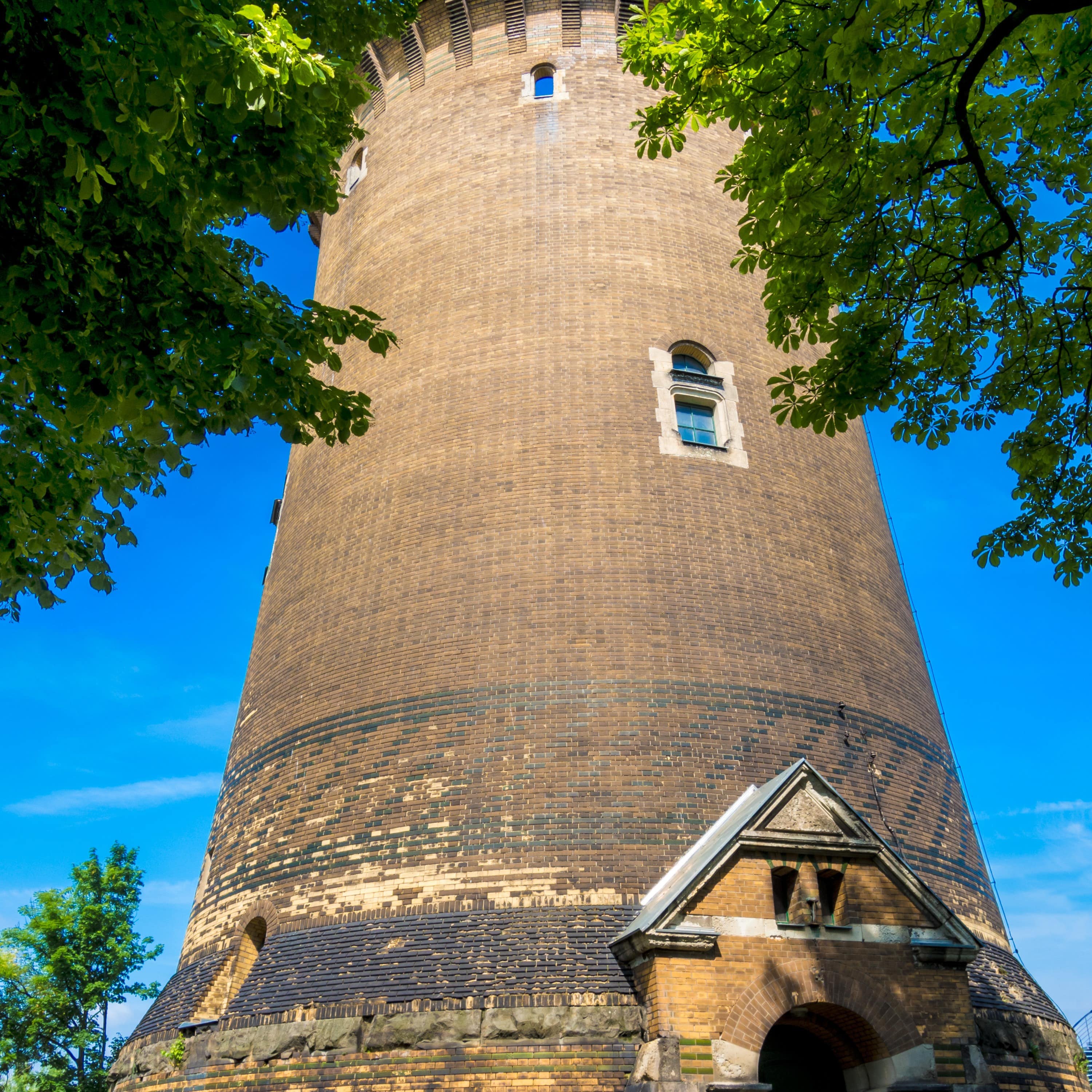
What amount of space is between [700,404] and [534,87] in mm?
7035

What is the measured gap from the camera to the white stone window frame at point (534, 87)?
54.4ft

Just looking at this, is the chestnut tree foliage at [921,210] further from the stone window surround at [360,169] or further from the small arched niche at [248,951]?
the stone window surround at [360,169]

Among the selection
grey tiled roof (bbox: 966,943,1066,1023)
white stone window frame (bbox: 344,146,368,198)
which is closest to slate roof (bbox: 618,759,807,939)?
grey tiled roof (bbox: 966,943,1066,1023)

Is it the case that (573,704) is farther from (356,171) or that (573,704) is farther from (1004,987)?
(356,171)

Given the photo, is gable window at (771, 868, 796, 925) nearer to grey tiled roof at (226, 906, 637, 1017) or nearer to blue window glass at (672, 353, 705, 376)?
grey tiled roof at (226, 906, 637, 1017)

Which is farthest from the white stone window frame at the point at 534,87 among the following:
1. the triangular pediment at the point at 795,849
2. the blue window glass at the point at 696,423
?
the triangular pediment at the point at 795,849

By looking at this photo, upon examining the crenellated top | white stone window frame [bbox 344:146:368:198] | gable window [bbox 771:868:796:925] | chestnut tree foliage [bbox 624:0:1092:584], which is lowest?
gable window [bbox 771:868:796:925]

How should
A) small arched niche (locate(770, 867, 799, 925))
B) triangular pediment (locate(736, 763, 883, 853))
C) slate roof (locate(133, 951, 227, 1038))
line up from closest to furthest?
small arched niche (locate(770, 867, 799, 925))
triangular pediment (locate(736, 763, 883, 853))
slate roof (locate(133, 951, 227, 1038))

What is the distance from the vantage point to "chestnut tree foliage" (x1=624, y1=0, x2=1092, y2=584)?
6941mm

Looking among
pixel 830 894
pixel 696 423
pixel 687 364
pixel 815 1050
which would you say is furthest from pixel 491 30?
pixel 815 1050

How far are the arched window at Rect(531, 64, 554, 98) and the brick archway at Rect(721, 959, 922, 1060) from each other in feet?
47.8

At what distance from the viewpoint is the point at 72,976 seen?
23562 mm

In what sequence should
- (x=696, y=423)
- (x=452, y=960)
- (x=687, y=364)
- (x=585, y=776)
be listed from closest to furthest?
(x=452, y=960), (x=585, y=776), (x=696, y=423), (x=687, y=364)

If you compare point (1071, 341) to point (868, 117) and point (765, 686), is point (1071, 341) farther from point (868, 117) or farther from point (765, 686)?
point (765, 686)
